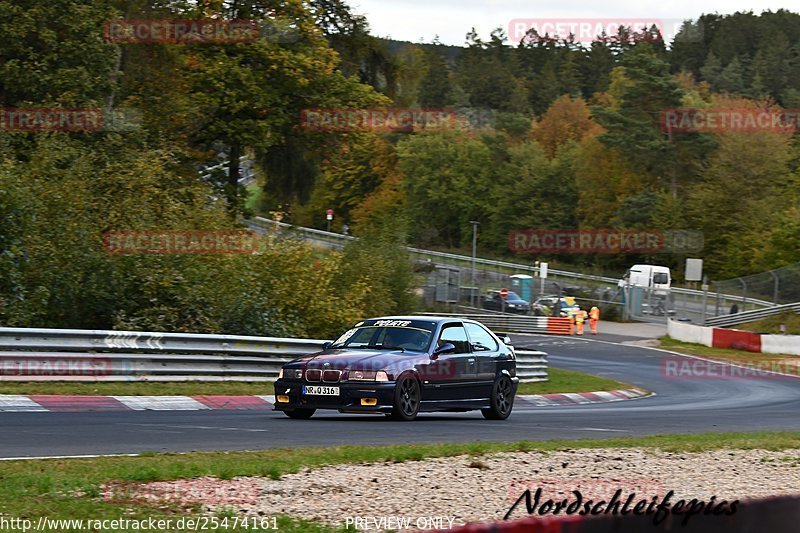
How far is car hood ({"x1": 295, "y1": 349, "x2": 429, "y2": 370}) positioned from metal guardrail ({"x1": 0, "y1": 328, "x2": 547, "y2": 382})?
4.89m

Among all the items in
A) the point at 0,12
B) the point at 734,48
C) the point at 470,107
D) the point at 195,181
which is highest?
the point at 734,48

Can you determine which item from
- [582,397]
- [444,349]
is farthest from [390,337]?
[582,397]

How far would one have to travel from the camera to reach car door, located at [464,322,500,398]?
16.4 meters

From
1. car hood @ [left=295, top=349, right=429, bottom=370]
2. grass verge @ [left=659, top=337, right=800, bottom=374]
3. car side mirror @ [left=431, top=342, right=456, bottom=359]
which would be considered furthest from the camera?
grass verge @ [left=659, top=337, right=800, bottom=374]

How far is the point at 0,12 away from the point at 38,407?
16.5 m

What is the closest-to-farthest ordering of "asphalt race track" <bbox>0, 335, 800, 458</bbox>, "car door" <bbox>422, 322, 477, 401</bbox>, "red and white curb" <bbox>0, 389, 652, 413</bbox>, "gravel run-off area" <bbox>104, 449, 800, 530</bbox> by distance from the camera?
"gravel run-off area" <bbox>104, 449, 800, 530</bbox>
"asphalt race track" <bbox>0, 335, 800, 458</bbox>
"red and white curb" <bbox>0, 389, 652, 413</bbox>
"car door" <bbox>422, 322, 477, 401</bbox>

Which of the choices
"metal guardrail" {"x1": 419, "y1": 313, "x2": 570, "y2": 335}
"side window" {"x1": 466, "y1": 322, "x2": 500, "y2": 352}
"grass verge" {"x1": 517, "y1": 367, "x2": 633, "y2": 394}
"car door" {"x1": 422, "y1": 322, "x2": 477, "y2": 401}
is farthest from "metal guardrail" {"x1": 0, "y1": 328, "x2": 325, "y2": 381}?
"metal guardrail" {"x1": 419, "y1": 313, "x2": 570, "y2": 335}

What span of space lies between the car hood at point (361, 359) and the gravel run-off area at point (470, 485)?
13.2ft

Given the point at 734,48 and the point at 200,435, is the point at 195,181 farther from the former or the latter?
the point at 734,48

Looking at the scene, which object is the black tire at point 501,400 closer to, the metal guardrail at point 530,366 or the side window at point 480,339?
the side window at point 480,339

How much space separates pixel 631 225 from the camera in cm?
9231

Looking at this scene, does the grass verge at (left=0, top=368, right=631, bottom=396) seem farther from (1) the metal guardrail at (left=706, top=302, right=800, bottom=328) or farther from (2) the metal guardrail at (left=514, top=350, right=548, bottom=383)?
(1) the metal guardrail at (left=706, top=302, right=800, bottom=328)

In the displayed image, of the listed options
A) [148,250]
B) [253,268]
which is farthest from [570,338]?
[148,250]

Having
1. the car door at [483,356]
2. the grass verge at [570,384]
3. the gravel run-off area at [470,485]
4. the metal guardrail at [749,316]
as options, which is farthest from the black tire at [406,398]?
the metal guardrail at [749,316]
